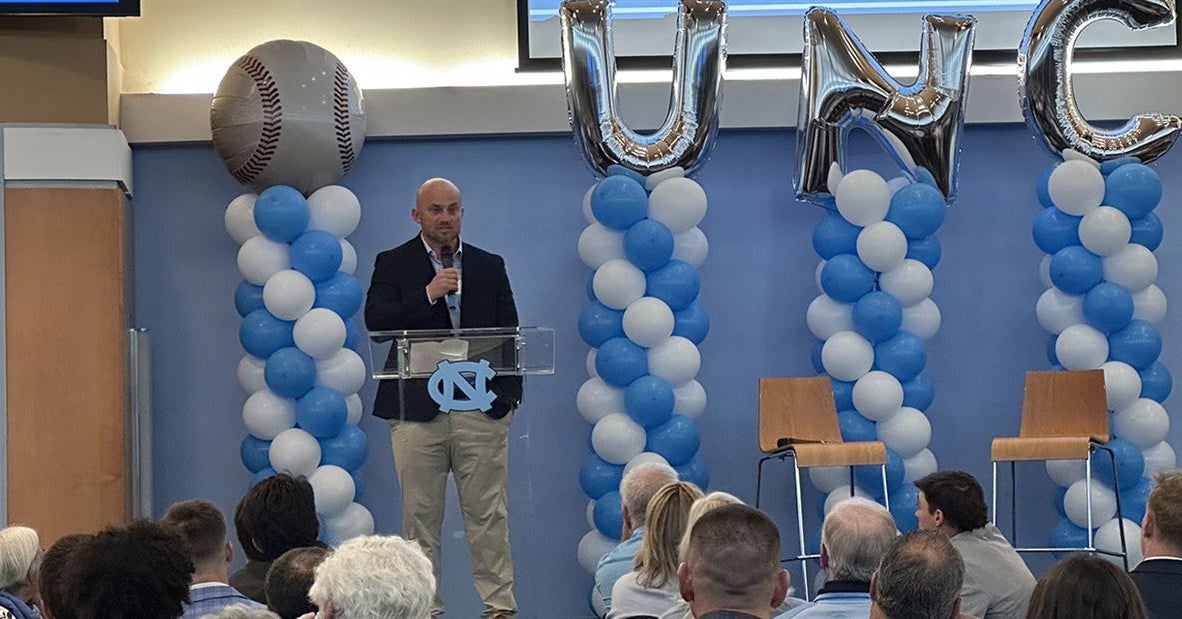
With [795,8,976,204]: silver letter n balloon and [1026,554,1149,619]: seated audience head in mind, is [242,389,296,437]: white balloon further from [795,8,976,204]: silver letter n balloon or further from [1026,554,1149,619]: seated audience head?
[1026,554,1149,619]: seated audience head

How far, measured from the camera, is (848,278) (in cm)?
650

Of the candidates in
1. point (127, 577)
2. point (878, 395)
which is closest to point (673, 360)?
point (878, 395)

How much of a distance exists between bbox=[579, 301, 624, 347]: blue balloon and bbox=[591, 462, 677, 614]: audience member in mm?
2068

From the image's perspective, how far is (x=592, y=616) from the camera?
691 centimetres

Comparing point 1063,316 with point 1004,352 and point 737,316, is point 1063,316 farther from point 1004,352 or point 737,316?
point 737,316

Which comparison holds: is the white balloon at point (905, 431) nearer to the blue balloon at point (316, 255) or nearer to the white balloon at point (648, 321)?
the white balloon at point (648, 321)

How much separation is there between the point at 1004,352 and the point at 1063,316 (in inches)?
22.5

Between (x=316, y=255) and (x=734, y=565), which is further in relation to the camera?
(x=316, y=255)

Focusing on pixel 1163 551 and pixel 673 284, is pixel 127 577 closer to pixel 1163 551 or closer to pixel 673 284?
pixel 1163 551

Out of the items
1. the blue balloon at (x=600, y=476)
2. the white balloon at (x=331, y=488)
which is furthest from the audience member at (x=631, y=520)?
the white balloon at (x=331, y=488)

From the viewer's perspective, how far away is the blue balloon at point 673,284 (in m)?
6.44

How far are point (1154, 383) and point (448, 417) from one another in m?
3.11

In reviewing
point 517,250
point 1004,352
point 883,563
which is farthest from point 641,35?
point 883,563

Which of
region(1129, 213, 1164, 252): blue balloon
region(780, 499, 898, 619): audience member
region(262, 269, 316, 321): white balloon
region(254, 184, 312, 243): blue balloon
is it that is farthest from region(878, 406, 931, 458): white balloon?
region(780, 499, 898, 619): audience member
